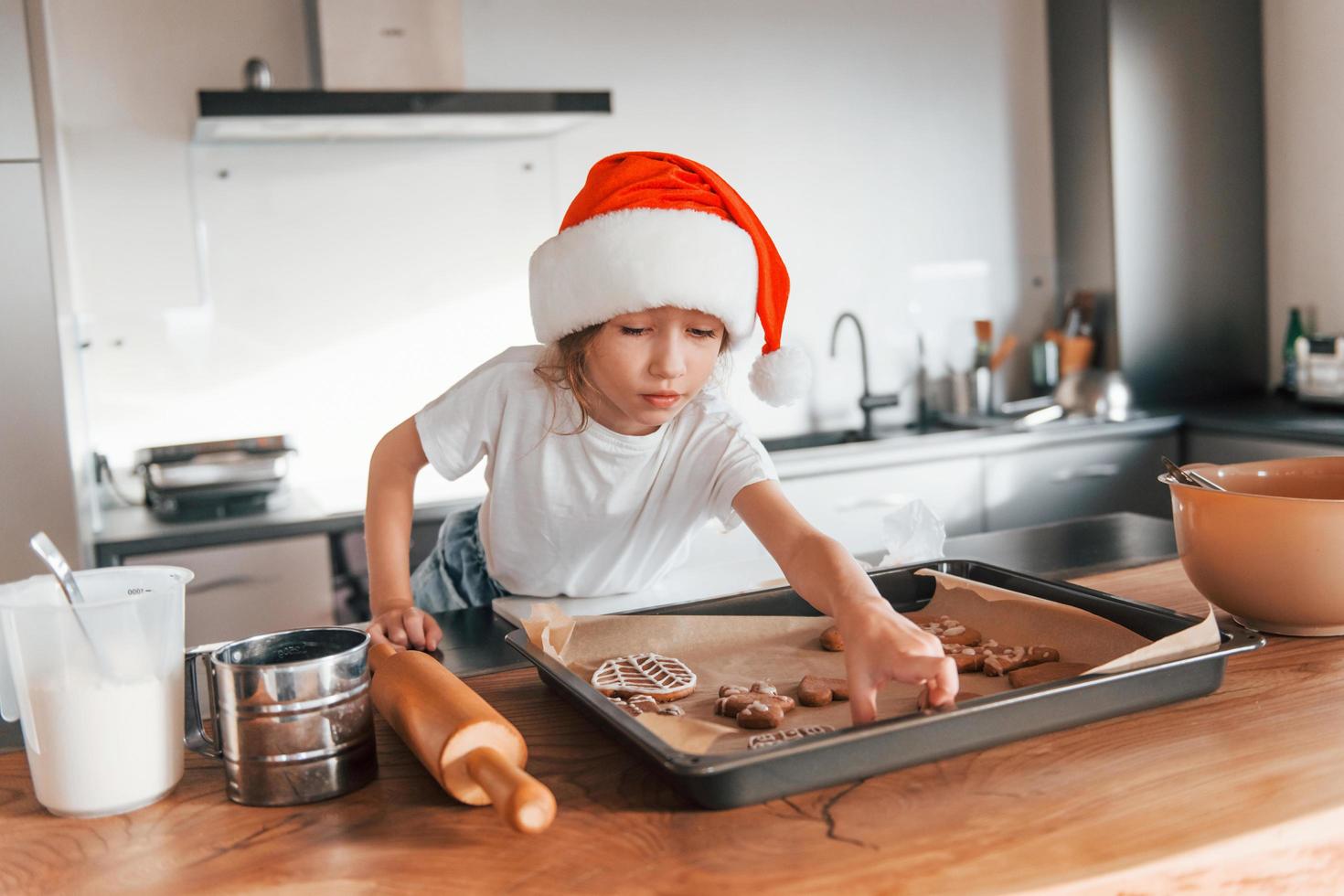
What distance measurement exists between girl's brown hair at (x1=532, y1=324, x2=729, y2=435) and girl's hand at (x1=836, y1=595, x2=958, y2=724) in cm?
61

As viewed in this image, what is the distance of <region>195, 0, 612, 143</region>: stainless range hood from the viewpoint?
2.44 meters

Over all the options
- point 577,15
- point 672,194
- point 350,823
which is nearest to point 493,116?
point 577,15

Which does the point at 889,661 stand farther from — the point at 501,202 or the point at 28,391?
the point at 501,202

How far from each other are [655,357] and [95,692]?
0.70 meters

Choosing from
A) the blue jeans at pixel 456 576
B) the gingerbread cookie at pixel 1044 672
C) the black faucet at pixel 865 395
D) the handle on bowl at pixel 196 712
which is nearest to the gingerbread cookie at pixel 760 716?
the gingerbread cookie at pixel 1044 672

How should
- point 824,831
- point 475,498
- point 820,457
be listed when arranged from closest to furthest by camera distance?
1. point 824,831
2. point 475,498
3. point 820,457

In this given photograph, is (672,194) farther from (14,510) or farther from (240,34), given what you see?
(240,34)

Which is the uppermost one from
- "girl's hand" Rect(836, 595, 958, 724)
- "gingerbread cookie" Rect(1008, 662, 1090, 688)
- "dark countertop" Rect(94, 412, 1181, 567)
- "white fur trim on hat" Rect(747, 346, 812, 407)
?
"white fur trim on hat" Rect(747, 346, 812, 407)

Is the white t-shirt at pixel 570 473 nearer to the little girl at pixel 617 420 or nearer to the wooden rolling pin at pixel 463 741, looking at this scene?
the little girl at pixel 617 420

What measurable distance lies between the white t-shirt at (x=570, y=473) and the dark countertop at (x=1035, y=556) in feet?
0.52

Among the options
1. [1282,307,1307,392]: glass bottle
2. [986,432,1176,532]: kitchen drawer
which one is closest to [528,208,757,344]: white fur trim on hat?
[986,432,1176,532]: kitchen drawer

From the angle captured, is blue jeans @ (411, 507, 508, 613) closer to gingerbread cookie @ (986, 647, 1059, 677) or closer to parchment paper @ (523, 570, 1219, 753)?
parchment paper @ (523, 570, 1219, 753)

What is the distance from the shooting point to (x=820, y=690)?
0.96 metres

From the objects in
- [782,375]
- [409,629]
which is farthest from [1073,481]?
[409,629]
